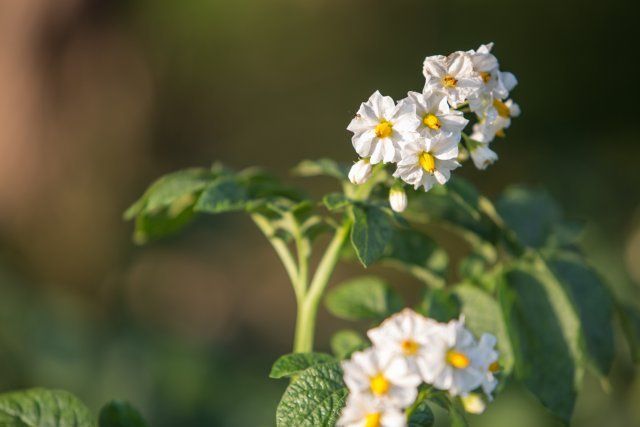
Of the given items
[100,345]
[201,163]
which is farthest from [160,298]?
[201,163]

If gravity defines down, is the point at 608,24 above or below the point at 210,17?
below

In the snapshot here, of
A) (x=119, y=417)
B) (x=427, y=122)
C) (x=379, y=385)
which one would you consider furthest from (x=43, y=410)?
(x=427, y=122)

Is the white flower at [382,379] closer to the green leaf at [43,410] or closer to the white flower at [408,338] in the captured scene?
the white flower at [408,338]

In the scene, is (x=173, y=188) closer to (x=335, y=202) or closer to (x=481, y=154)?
(x=335, y=202)

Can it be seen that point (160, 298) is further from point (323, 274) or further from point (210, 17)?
point (323, 274)

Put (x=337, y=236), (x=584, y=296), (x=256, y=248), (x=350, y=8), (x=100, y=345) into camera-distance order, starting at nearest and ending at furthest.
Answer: (x=337, y=236) → (x=584, y=296) → (x=100, y=345) → (x=256, y=248) → (x=350, y=8)

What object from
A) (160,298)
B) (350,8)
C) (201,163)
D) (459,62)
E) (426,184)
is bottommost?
(160,298)

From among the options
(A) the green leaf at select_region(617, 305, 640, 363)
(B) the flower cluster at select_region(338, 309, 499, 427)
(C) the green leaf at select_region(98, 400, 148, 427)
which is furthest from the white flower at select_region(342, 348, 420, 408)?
(A) the green leaf at select_region(617, 305, 640, 363)
